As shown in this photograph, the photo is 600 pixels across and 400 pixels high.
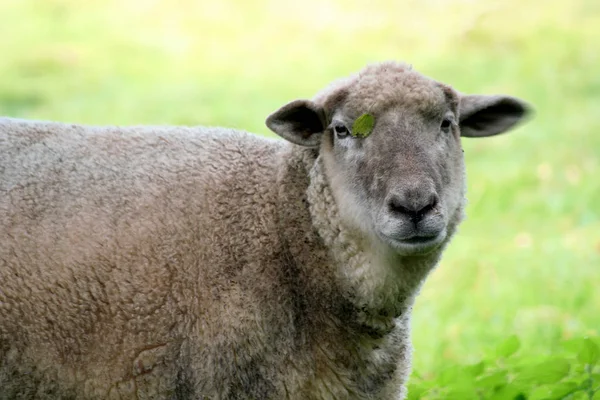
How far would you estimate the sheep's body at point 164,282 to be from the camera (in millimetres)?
3852

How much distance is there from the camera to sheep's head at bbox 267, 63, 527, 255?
12.3ft

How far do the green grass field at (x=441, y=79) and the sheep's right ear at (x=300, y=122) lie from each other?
113 inches

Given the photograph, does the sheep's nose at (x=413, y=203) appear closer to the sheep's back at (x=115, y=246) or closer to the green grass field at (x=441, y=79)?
the sheep's back at (x=115, y=246)

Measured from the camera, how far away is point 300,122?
4.20 meters

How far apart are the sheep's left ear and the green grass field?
2488mm

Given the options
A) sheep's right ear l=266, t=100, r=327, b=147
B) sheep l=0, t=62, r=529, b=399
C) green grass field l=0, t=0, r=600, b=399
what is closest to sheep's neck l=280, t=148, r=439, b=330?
sheep l=0, t=62, r=529, b=399

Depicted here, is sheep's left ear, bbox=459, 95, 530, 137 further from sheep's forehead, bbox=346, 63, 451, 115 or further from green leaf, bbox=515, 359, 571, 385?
green leaf, bbox=515, 359, 571, 385

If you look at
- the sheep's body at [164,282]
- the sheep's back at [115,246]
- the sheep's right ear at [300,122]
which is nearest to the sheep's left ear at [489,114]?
the sheep's right ear at [300,122]

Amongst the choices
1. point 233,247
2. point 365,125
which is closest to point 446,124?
point 365,125

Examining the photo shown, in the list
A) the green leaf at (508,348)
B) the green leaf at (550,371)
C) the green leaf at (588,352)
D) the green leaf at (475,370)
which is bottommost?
the green leaf at (475,370)

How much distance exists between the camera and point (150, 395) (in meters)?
3.87

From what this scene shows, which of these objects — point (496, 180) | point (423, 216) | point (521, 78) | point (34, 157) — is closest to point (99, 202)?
point (34, 157)

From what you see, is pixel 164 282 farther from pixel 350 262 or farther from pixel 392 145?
pixel 392 145

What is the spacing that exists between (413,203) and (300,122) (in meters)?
0.76
